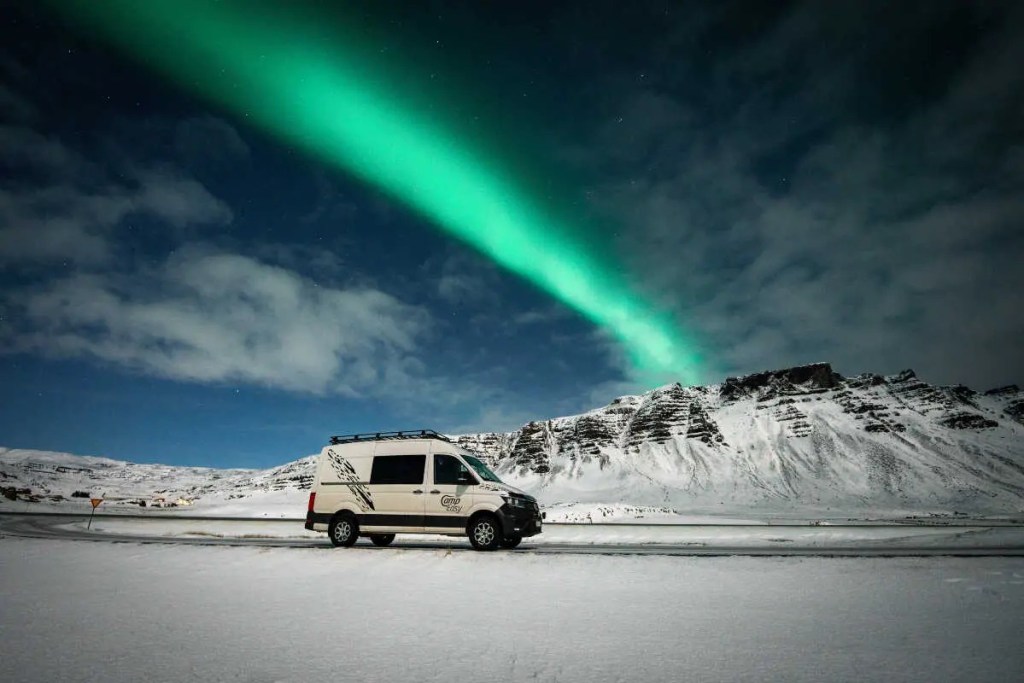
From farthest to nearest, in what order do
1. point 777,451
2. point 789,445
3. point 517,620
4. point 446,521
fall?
point 789,445
point 777,451
point 446,521
point 517,620

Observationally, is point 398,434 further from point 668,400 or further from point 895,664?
point 668,400

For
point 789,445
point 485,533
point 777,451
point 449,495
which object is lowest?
point 485,533

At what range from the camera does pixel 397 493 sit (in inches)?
529

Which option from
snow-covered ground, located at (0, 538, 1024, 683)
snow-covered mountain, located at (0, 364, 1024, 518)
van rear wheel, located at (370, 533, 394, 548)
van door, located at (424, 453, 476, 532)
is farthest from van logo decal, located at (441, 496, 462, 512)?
snow-covered mountain, located at (0, 364, 1024, 518)

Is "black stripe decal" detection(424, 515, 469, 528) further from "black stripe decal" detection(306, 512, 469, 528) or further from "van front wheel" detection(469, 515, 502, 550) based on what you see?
"van front wheel" detection(469, 515, 502, 550)

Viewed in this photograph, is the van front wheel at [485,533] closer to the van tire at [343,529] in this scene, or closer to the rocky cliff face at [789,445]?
the van tire at [343,529]

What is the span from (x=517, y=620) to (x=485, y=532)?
7183mm

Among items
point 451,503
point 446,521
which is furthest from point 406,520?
point 451,503

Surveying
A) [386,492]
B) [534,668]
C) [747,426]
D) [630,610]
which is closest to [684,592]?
[630,610]

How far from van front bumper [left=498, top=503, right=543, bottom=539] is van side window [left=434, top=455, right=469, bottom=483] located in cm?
153

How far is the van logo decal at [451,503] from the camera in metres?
12.7

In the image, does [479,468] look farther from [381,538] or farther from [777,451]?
[777,451]

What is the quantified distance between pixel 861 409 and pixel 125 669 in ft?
580

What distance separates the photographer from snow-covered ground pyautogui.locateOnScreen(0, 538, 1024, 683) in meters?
3.73
